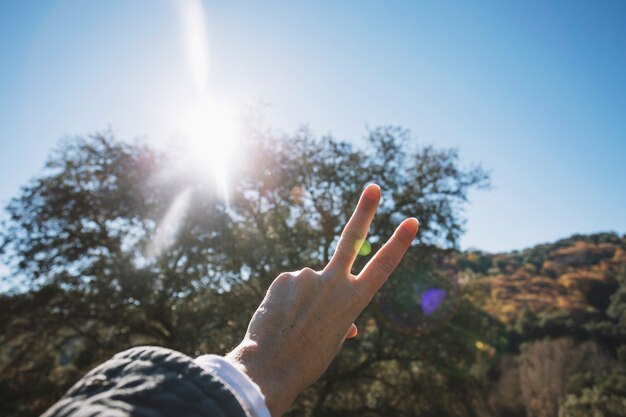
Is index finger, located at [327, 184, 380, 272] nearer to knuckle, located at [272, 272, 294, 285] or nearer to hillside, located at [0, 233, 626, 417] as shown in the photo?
knuckle, located at [272, 272, 294, 285]

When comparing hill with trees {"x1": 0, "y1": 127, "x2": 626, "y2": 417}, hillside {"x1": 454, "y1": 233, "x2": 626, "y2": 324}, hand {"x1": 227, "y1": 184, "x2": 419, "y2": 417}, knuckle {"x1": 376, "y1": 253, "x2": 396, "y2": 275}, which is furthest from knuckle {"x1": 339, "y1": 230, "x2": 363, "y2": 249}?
hillside {"x1": 454, "y1": 233, "x2": 626, "y2": 324}

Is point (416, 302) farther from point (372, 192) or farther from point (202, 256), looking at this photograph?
point (372, 192)

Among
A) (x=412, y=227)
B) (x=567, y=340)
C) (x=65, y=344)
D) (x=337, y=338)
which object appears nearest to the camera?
(x=337, y=338)

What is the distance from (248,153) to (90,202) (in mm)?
5709

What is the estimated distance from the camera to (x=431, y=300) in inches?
513

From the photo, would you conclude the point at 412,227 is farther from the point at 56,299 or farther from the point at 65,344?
the point at 65,344

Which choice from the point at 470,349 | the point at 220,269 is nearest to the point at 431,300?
the point at 470,349

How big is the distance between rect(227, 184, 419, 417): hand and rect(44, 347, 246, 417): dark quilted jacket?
0.29m

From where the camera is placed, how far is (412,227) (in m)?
1.49

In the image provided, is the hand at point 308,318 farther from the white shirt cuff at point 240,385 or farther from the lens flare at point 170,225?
the lens flare at point 170,225

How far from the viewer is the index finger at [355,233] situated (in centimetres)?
142

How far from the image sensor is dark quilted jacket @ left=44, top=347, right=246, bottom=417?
2.27 feet

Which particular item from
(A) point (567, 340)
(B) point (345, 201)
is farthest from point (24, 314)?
(A) point (567, 340)

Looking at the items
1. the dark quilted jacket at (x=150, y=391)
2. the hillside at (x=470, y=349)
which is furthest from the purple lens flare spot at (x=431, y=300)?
the dark quilted jacket at (x=150, y=391)
